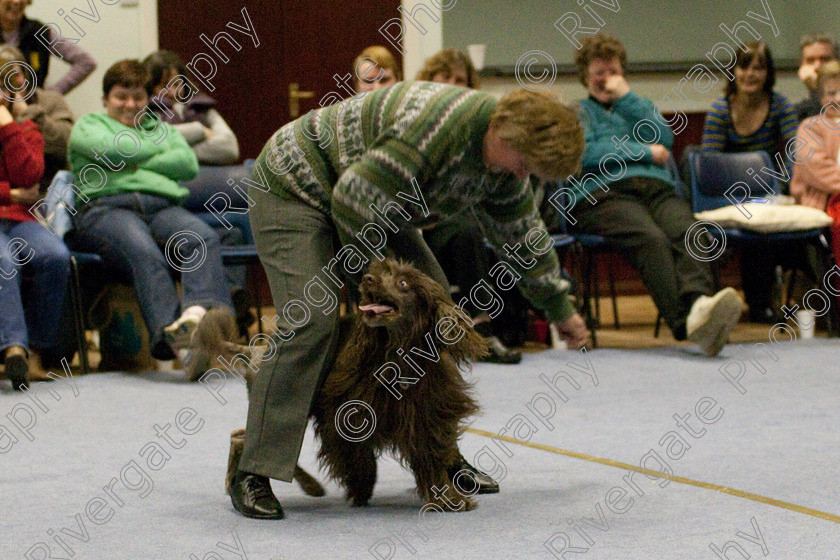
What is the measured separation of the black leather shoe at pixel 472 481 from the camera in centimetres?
234

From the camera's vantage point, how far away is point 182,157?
4.35 meters

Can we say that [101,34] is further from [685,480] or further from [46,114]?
[685,480]

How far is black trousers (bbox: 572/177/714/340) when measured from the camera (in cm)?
442

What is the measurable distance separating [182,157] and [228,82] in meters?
2.04

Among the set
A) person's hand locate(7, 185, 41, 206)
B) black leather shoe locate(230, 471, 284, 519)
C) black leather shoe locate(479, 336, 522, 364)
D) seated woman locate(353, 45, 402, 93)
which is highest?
seated woman locate(353, 45, 402, 93)

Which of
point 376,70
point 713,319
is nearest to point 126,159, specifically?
point 376,70

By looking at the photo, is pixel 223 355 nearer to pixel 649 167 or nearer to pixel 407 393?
pixel 407 393

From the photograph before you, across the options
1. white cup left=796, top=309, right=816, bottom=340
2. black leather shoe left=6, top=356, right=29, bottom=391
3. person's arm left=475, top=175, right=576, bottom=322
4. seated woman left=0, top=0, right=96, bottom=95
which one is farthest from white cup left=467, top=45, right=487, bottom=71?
person's arm left=475, top=175, right=576, bottom=322

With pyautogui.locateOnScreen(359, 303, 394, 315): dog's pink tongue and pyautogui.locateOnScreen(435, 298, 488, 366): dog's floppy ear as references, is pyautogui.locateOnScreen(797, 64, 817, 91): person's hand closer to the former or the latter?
pyautogui.locateOnScreen(435, 298, 488, 366): dog's floppy ear

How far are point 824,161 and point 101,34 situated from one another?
157 inches

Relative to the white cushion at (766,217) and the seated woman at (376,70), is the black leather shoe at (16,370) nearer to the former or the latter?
the seated woman at (376,70)

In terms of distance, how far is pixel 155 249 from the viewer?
4.09 m

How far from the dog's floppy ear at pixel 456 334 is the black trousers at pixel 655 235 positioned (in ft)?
7.99

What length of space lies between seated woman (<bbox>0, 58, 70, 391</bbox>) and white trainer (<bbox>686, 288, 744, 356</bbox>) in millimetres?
2587
